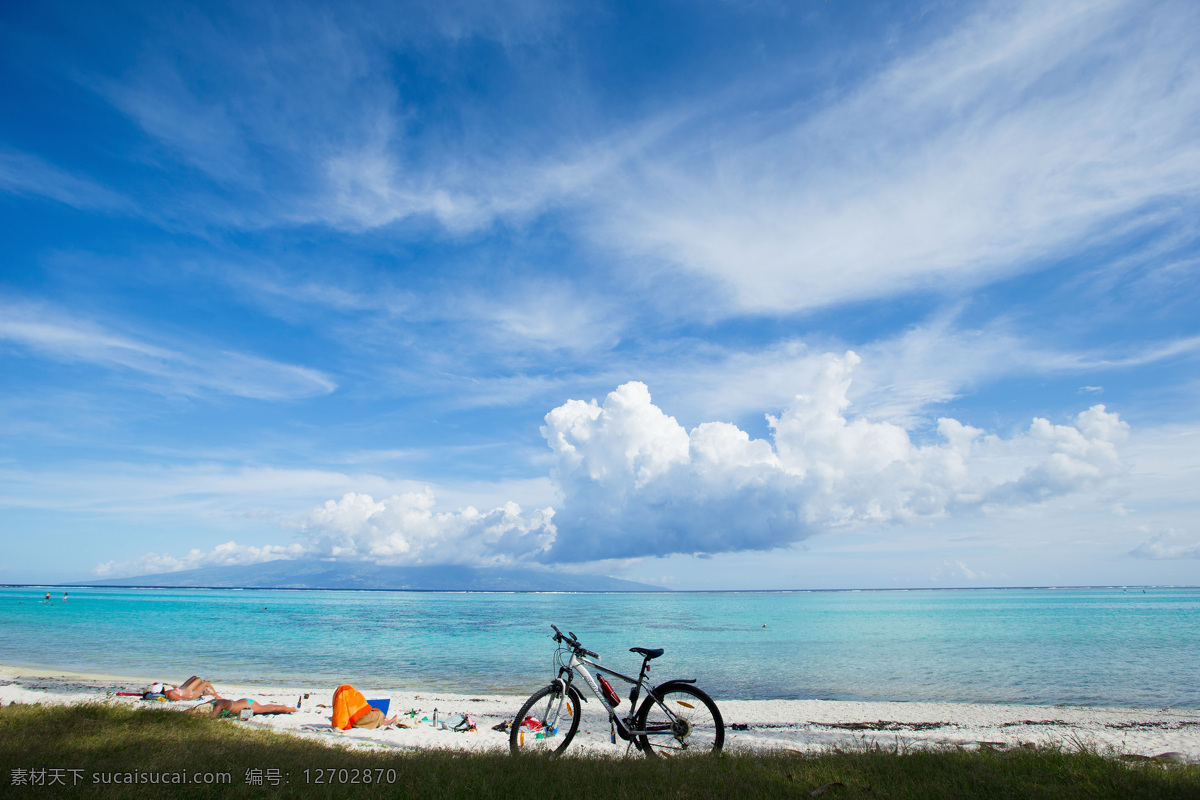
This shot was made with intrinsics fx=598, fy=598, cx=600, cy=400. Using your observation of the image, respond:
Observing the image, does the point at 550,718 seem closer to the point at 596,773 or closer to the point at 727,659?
the point at 596,773

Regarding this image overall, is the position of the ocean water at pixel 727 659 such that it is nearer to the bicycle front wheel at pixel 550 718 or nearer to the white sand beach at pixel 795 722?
the white sand beach at pixel 795 722

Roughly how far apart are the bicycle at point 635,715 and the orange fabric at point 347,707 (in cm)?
680

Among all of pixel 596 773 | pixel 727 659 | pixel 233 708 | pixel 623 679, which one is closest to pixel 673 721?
pixel 623 679

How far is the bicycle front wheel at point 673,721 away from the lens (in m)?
9.25

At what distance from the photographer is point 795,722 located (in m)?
17.3

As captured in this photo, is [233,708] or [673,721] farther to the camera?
[233,708]

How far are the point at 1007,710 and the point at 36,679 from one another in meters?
37.4

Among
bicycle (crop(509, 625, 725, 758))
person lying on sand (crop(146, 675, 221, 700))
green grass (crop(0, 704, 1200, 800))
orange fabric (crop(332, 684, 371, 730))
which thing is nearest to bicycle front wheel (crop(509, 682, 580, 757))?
bicycle (crop(509, 625, 725, 758))

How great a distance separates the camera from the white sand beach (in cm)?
1323

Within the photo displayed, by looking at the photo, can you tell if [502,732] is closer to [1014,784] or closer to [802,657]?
[1014,784]

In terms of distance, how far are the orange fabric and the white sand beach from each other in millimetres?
317

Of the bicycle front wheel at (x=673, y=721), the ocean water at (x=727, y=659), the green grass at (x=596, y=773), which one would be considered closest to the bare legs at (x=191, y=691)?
the ocean water at (x=727, y=659)

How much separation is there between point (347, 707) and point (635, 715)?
8.78 meters

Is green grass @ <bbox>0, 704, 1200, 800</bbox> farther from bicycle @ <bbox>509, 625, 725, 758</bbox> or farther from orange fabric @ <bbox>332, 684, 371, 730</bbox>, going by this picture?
orange fabric @ <bbox>332, 684, 371, 730</bbox>
